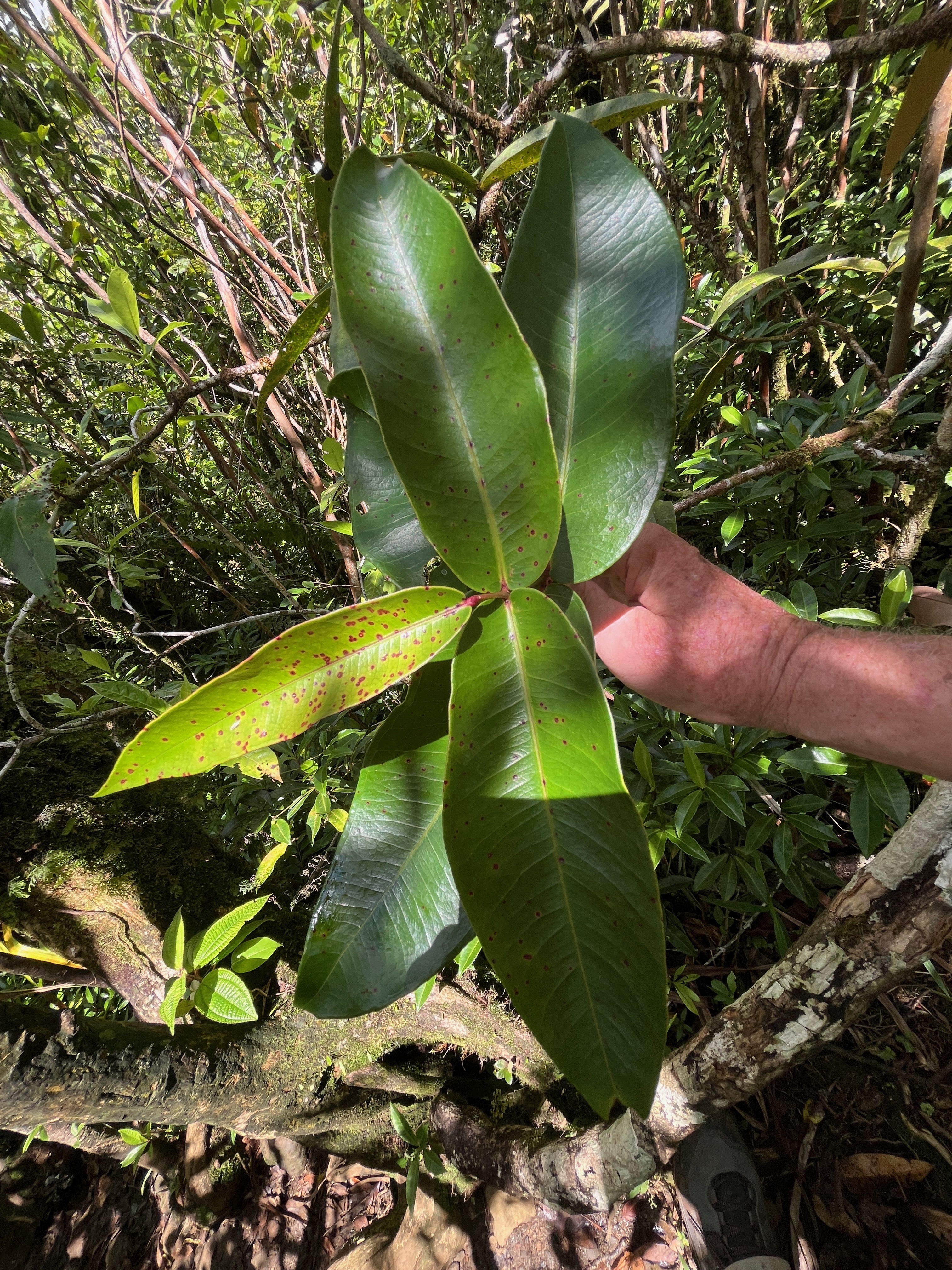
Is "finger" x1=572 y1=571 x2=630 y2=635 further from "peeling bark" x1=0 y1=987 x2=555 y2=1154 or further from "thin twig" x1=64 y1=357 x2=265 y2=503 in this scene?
"peeling bark" x1=0 y1=987 x2=555 y2=1154

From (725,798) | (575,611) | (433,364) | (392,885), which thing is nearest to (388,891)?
(392,885)

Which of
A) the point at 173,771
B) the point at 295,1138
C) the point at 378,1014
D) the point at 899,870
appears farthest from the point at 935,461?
the point at 295,1138

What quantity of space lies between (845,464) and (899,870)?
0.93 metres

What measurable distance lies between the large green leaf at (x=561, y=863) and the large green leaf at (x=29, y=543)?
0.70 m

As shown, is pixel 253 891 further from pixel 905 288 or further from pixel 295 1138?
pixel 905 288

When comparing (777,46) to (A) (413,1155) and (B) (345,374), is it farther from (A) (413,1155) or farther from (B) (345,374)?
(A) (413,1155)

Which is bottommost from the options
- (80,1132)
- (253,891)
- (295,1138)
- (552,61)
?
(295,1138)

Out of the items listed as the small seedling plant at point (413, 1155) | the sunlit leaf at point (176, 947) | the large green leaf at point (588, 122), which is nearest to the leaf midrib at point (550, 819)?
the large green leaf at point (588, 122)

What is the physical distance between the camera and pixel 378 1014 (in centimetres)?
144

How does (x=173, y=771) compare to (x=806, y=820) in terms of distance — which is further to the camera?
(x=806, y=820)

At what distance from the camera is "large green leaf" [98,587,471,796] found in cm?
42

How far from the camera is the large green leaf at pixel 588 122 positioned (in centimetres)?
60

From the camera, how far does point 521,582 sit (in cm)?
49

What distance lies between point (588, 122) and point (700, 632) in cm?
54
